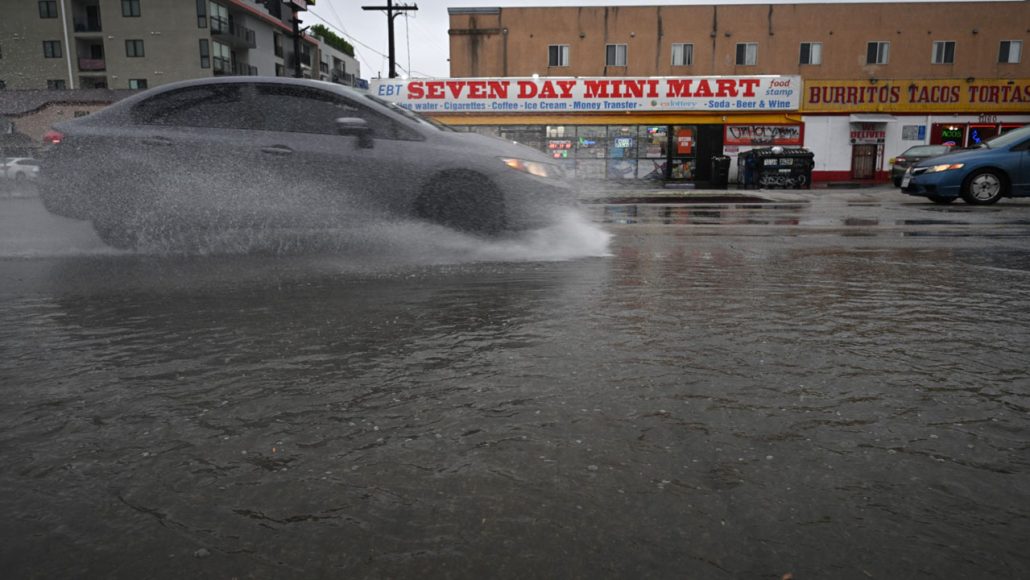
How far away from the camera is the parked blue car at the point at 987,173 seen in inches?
468

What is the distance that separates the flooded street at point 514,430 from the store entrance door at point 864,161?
2672cm

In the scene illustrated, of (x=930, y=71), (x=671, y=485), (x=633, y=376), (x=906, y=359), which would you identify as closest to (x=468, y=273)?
(x=633, y=376)

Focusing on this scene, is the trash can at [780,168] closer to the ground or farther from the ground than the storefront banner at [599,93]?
closer to the ground

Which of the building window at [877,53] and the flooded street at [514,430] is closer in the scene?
the flooded street at [514,430]

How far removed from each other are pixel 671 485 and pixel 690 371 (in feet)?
2.93

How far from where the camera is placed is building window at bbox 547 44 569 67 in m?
35.1

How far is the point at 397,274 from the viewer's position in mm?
4551

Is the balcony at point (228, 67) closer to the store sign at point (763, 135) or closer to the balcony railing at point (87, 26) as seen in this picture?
the balcony railing at point (87, 26)

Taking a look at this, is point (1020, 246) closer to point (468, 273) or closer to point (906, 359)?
point (906, 359)

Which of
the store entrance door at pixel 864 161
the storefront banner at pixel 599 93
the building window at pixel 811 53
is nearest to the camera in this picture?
the storefront banner at pixel 599 93

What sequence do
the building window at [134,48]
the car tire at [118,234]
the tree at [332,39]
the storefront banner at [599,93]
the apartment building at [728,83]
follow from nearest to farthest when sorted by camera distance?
the car tire at [118,234]
the storefront banner at [599,93]
the apartment building at [728,83]
the building window at [134,48]
the tree at [332,39]

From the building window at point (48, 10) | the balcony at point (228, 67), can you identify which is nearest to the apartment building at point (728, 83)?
the balcony at point (228, 67)

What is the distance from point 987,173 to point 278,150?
12227 mm

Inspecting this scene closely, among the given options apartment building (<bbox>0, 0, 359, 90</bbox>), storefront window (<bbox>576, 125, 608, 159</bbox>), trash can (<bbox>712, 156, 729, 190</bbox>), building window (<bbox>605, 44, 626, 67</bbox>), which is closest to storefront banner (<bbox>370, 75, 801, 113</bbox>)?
storefront window (<bbox>576, 125, 608, 159</bbox>)
